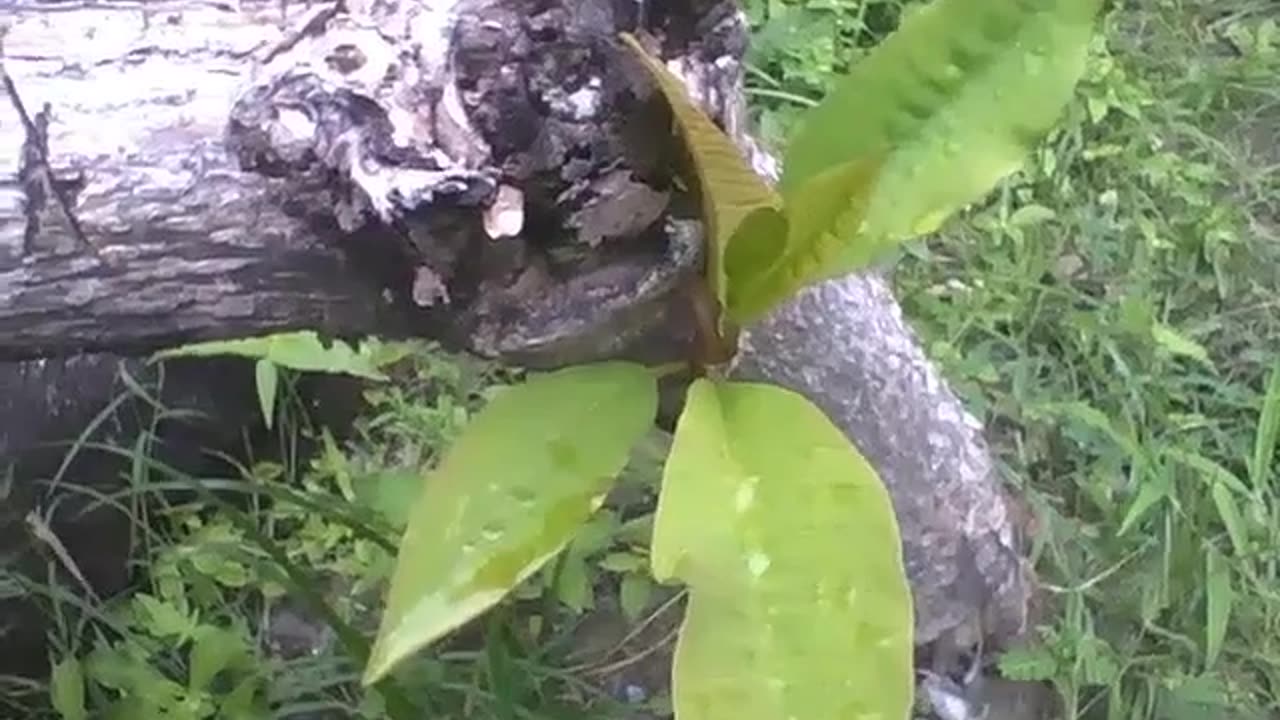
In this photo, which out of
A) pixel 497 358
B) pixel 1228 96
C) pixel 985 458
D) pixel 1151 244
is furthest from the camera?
pixel 1228 96

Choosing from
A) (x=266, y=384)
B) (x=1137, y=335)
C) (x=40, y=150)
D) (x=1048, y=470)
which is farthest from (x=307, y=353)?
(x=1137, y=335)

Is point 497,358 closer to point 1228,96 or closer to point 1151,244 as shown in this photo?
point 1151,244

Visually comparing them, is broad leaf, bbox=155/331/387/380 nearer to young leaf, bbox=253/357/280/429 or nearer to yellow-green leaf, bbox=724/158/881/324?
young leaf, bbox=253/357/280/429

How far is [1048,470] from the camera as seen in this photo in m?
1.68

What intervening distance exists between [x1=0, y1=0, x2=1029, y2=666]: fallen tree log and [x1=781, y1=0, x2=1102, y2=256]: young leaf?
0.30 feet

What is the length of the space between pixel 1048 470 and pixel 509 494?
84cm

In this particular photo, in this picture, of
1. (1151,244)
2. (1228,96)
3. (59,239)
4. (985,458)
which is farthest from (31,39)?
(1228,96)

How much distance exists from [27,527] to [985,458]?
77 cm

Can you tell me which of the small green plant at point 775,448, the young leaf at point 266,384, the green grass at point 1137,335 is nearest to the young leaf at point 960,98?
the small green plant at point 775,448

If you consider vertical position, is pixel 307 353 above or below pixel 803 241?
below

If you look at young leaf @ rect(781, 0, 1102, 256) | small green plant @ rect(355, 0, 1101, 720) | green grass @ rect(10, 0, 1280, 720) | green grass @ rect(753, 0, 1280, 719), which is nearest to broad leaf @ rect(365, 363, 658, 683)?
small green plant @ rect(355, 0, 1101, 720)

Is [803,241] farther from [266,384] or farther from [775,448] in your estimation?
[266,384]

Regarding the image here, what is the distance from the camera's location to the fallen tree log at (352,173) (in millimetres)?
899

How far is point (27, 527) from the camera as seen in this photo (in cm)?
153
